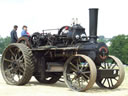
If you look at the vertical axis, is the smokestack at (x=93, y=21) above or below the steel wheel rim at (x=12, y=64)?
above

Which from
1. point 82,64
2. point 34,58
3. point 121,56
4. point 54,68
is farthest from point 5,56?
point 121,56

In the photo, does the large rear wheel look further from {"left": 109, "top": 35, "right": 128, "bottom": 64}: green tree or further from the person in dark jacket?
{"left": 109, "top": 35, "right": 128, "bottom": 64}: green tree

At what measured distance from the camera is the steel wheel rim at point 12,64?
12797mm

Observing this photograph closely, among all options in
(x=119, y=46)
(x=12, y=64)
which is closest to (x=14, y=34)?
(x=12, y=64)

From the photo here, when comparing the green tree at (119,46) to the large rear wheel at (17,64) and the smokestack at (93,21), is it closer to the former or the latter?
the large rear wheel at (17,64)

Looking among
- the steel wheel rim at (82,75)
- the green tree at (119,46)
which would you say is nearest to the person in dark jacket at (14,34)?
the steel wheel rim at (82,75)

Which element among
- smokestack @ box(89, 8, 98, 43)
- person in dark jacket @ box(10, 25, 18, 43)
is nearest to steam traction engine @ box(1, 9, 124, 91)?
smokestack @ box(89, 8, 98, 43)

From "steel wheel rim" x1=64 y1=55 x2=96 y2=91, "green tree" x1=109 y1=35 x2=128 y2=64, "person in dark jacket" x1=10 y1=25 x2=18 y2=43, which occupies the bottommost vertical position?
"green tree" x1=109 y1=35 x2=128 y2=64

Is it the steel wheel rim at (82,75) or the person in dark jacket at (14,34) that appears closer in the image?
the steel wheel rim at (82,75)

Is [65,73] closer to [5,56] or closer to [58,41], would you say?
[58,41]

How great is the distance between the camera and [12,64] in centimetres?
1317

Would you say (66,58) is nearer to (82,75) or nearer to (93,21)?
(82,75)

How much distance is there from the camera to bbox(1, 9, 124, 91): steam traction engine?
37.3 feet

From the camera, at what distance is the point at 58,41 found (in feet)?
41.1
